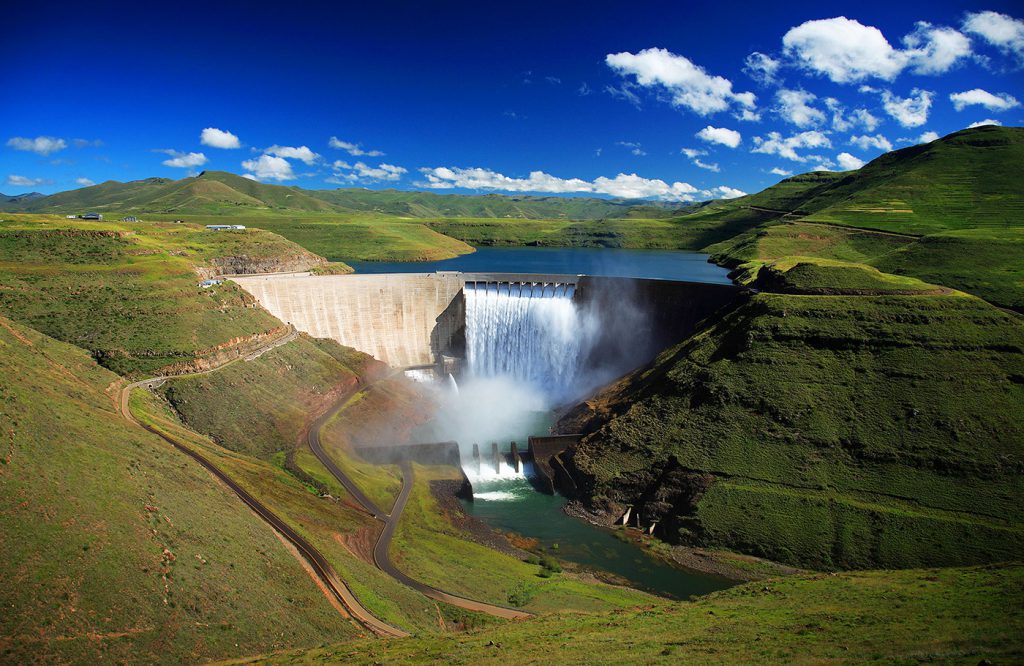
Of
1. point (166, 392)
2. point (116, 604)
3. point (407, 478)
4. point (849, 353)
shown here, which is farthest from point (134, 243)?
point (849, 353)

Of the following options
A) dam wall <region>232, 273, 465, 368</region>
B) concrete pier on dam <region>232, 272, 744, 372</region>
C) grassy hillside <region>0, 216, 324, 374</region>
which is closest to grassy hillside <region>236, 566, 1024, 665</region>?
concrete pier on dam <region>232, 272, 744, 372</region>

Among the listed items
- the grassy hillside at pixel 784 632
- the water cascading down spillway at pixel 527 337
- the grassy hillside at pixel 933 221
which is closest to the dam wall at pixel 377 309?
the water cascading down spillway at pixel 527 337

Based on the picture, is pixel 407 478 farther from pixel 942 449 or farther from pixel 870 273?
pixel 870 273

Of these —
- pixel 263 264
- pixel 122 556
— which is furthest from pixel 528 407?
pixel 263 264

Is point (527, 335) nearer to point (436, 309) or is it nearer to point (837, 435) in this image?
point (436, 309)

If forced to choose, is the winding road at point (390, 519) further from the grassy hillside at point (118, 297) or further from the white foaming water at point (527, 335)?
the white foaming water at point (527, 335)

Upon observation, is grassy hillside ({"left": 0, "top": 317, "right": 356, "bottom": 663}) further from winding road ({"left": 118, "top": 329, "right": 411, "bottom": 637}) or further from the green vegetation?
the green vegetation
